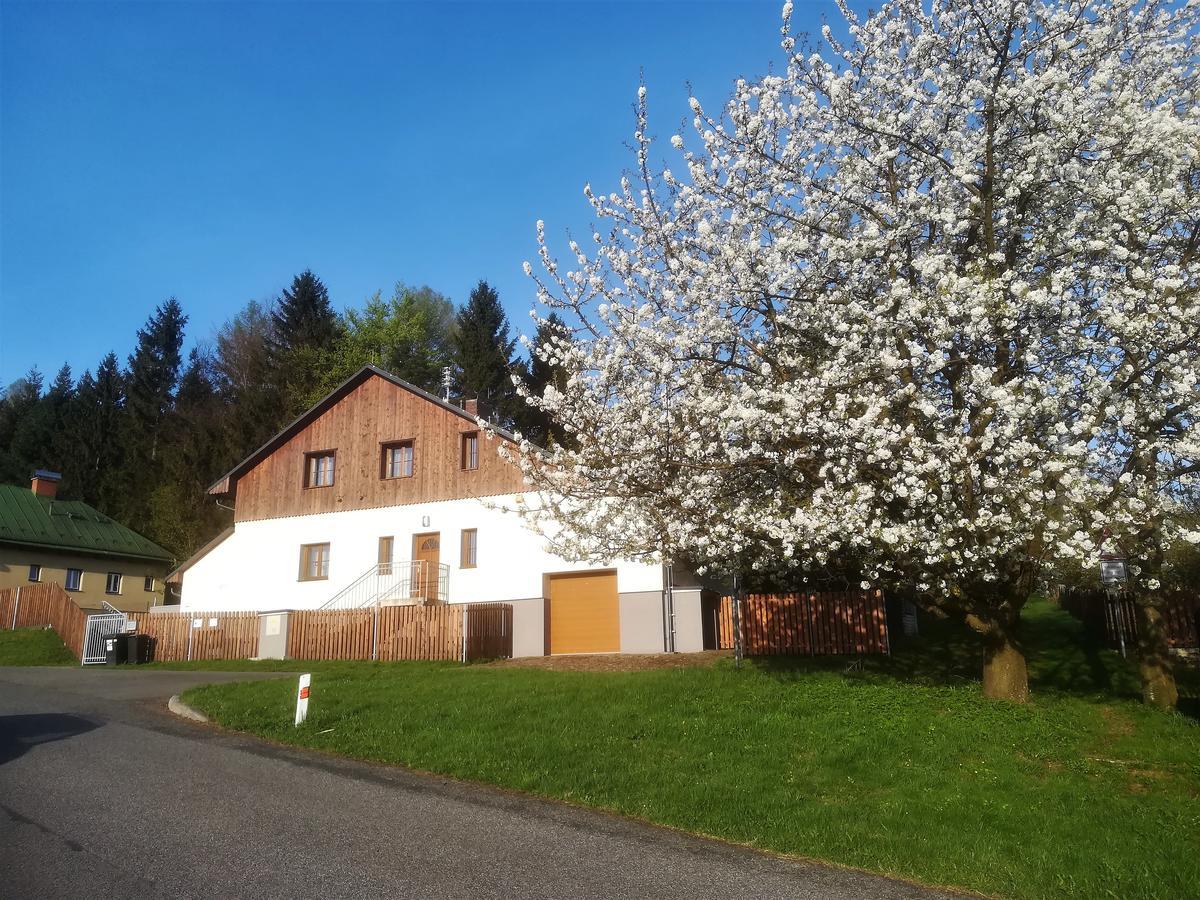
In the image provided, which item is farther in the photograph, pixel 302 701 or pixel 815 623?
pixel 815 623

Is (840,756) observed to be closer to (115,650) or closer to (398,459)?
(398,459)

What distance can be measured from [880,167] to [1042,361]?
129 inches

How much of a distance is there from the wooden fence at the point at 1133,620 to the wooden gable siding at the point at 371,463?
15.0 m

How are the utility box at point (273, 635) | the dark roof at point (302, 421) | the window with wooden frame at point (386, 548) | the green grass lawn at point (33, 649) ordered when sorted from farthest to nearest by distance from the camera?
the dark roof at point (302, 421), the window with wooden frame at point (386, 548), the green grass lawn at point (33, 649), the utility box at point (273, 635)

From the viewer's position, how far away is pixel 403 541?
2683 centimetres

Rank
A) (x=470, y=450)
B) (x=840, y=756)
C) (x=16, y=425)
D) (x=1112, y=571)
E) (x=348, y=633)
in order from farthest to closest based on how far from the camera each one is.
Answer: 1. (x=16, y=425)
2. (x=470, y=450)
3. (x=348, y=633)
4. (x=1112, y=571)
5. (x=840, y=756)

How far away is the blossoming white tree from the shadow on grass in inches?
118

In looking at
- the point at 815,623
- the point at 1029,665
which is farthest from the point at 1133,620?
the point at 815,623

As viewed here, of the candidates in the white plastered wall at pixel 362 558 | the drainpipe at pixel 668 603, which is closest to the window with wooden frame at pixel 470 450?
the white plastered wall at pixel 362 558

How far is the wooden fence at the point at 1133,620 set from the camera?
16984 mm

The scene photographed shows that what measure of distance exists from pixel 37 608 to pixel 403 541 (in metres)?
15.4

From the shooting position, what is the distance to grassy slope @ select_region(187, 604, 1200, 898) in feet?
23.8

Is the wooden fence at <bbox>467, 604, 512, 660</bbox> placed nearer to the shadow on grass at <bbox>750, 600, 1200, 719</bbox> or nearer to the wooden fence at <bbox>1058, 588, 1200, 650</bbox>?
the shadow on grass at <bbox>750, 600, 1200, 719</bbox>

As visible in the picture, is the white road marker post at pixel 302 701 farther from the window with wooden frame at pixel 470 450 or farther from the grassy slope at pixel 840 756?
the window with wooden frame at pixel 470 450
